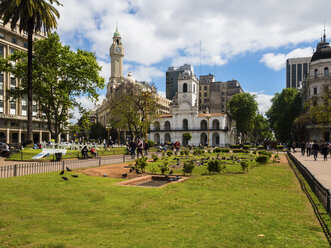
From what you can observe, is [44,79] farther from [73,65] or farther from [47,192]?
[47,192]

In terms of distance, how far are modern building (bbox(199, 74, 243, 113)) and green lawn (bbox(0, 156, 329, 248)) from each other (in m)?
84.5

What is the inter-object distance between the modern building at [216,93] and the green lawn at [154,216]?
84530 mm

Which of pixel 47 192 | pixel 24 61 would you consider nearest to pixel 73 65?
pixel 24 61

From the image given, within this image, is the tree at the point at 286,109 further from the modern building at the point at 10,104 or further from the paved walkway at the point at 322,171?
the modern building at the point at 10,104

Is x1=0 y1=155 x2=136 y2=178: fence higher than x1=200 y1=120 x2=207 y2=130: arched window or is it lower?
lower

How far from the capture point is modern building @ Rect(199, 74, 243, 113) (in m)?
93.3

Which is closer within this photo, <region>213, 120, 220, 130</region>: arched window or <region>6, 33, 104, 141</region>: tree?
<region>6, 33, 104, 141</region>: tree

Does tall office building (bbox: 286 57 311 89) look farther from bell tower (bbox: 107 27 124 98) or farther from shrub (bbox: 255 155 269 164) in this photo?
shrub (bbox: 255 155 269 164)

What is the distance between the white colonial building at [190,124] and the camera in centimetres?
6216

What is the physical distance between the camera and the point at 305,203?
778cm

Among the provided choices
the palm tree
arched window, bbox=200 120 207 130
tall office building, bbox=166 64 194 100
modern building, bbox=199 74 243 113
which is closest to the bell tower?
tall office building, bbox=166 64 194 100

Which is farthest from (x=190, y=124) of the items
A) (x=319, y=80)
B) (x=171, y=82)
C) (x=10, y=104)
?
(x=171, y=82)

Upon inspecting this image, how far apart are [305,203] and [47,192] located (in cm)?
798

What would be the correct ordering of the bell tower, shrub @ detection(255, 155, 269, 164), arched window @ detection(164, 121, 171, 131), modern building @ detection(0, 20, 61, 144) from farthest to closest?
1. the bell tower
2. arched window @ detection(164, 121, 171, 131)
3. modern building @ detection(0, 20, 61, 144)
4. shrub @ detection(255, 155, 269, 164)
